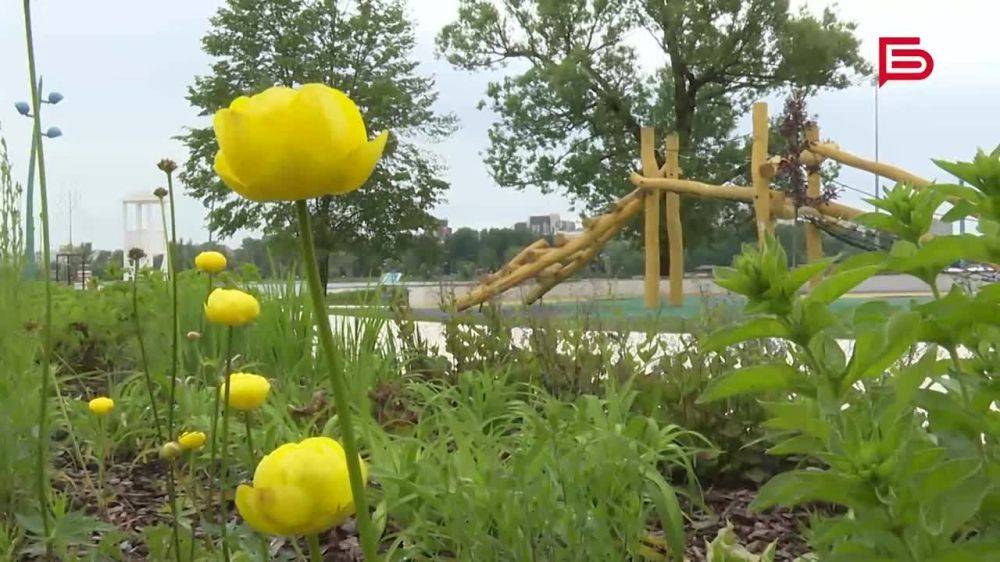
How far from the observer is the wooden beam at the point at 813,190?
12.0 metres

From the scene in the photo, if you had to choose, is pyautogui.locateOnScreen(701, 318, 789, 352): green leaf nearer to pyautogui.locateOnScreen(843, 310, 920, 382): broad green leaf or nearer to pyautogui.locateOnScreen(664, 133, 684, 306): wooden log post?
pyautogui.locateOnScreen(843, 310, 920, 382): broad green leaf

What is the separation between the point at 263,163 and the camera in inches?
27.2

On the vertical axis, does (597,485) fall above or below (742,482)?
above

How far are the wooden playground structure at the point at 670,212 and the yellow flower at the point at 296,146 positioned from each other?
→ 35.7 feet

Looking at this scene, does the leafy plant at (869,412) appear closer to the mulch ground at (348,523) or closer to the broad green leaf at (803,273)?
the broad green leaf at (803,273)

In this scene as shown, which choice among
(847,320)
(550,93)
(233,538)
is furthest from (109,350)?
(550,93)

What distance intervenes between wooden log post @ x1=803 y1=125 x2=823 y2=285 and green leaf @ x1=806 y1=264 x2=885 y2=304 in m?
11.5

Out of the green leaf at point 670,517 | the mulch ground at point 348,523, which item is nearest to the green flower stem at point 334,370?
the green leaf at point 670,517

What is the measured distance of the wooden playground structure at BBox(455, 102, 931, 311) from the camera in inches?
464

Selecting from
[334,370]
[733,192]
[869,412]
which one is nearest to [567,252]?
[733,192]

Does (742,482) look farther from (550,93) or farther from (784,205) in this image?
(550,93)

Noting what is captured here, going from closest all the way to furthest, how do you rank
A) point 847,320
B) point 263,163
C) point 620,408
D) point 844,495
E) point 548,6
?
point 263,163
point 844,495
point 847,320
point 620,408
point 548,6

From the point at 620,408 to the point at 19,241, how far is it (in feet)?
6.72

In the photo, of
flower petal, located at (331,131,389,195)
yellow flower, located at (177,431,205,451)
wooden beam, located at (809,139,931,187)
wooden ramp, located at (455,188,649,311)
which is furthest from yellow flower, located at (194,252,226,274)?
wooden ramp, located at (455,188,649,311)
